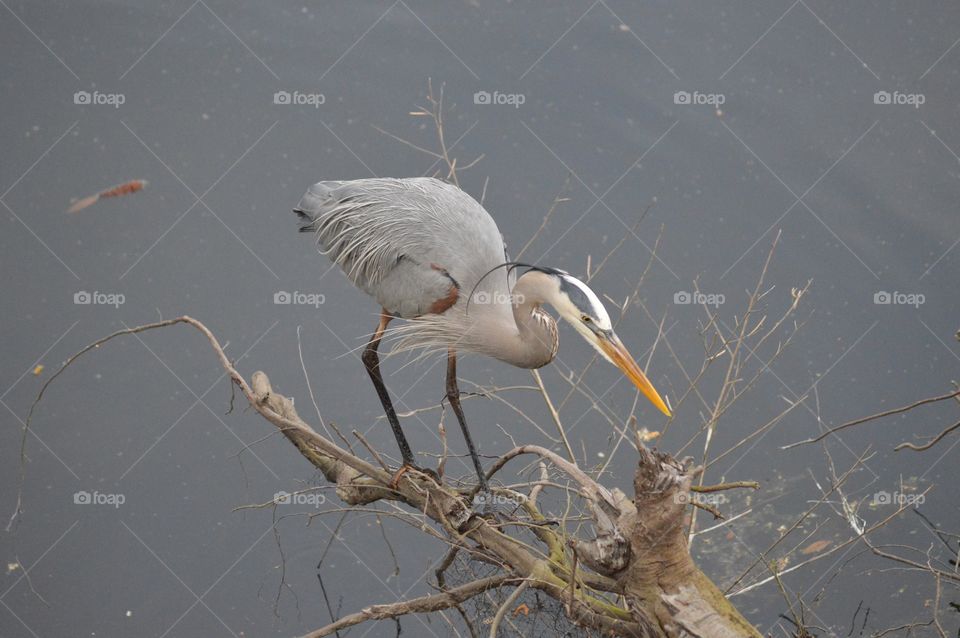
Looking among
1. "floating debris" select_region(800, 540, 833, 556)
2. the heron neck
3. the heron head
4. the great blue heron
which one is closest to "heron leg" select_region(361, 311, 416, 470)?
the great blue heron

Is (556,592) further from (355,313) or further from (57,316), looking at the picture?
(57,316)

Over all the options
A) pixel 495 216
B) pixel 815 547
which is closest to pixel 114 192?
pixel 495 216

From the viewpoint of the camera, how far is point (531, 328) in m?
2.27

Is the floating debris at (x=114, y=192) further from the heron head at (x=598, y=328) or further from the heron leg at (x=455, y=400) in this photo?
the heron head at (x=598, y=328)

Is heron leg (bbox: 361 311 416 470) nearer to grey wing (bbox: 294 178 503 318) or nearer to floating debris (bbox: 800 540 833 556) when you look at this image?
grey wing (bbox: 294 178 503 318)

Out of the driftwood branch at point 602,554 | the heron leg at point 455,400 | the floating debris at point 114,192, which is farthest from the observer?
the floating debris at point 114,192

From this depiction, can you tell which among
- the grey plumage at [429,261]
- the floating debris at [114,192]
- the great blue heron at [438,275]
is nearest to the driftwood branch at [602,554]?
the great blue heron at [438,275]

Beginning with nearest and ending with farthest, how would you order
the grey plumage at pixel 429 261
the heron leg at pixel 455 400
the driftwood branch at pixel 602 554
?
the driftwood branch at pixel 602 554
the grey plumage at pixel 429 261
the heron leg at pixel 455 400

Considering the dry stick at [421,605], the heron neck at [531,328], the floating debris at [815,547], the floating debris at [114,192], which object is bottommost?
the floating debris at [815,547]

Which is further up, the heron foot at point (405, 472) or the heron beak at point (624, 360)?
the heron beak at point (624, 360)

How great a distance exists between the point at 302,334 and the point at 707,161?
5.97ft

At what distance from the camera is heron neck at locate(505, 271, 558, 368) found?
2.21m

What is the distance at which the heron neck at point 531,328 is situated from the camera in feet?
7.23

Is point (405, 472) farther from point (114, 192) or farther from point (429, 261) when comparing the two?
point (114, 192)
